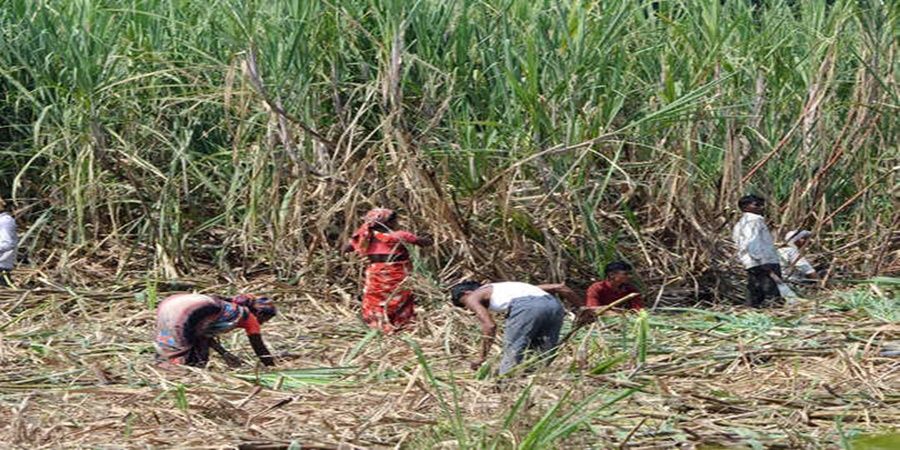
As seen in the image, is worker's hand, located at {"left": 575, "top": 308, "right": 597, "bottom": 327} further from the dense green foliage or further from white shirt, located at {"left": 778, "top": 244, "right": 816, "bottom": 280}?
white shirt, located at {"left": 778, "top": 244, "right": 816, "bottom": 280}

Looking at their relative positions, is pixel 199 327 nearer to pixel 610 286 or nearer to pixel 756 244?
pixel 610 286

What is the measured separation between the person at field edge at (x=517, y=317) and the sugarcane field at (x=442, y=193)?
0.5 inches

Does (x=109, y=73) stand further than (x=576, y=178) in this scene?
Yes

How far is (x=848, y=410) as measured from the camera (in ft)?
17.8

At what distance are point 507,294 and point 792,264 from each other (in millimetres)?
3258

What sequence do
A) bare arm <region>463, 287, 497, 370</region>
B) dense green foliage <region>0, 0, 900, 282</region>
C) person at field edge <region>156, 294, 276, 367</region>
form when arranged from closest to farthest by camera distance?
bare arm <region>463, 287, 497, 370</region> → person at field edge <region>156, 294, 276, 367</region> → dense green foliage <region>0, 0, 900, 282</region>

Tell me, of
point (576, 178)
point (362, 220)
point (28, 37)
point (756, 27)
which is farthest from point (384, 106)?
point (756, 27)

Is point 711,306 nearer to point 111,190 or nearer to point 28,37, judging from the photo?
point 111,190

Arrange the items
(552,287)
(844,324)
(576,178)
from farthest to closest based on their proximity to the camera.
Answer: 1. (576,178)
2. (844,324)
3. (552,287)

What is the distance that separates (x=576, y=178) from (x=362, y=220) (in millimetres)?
1299

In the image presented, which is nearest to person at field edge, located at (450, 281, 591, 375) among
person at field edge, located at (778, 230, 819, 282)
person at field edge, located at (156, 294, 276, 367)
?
person at field edge, located at (156, 294, 276, 367)

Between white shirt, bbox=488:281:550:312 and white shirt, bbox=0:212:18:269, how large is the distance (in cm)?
348

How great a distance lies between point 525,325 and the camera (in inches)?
239

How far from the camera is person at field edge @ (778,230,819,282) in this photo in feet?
29.0
